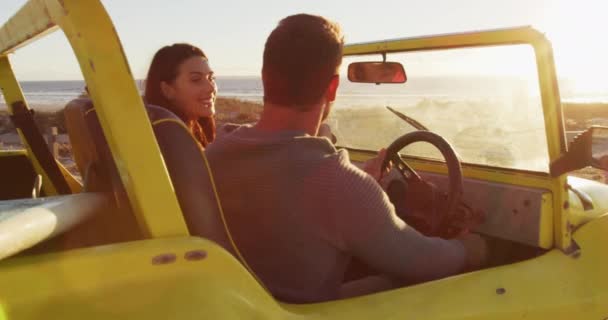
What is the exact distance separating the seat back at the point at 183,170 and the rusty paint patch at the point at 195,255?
0.15 meters

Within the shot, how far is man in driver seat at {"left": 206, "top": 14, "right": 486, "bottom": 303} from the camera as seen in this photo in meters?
1.91

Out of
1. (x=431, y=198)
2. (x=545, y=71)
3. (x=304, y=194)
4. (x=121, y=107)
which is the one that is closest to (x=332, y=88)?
(x=304, y=194)

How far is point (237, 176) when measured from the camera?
6.64 ft

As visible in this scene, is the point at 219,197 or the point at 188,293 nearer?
the point at 188,293

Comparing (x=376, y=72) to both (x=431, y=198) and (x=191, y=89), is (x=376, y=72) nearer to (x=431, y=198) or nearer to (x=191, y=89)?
(x=431, y=198)

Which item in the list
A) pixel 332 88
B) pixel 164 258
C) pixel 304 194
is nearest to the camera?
pixel 164 258

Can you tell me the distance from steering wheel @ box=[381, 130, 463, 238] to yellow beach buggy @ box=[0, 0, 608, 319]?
0.01 meters

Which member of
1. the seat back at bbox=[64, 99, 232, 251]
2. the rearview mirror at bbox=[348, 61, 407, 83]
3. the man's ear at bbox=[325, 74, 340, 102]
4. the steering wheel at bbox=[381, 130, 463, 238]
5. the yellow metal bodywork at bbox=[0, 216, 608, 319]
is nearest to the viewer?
the yellow metal bodywork at bbox=[0, 216, 608, 319]

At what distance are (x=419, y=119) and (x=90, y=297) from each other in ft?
6.54

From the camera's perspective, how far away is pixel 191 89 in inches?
143

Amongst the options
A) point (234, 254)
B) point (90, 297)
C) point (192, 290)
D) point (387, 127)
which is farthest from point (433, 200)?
point (90, 297)

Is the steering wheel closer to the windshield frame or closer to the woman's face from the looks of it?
the windshield frame

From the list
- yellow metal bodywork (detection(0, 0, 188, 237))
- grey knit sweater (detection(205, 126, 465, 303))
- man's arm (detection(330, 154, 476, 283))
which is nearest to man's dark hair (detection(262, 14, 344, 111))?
grey knit sweater (detection(205, 126, 465, 303))

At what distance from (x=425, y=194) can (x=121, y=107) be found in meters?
1.60
